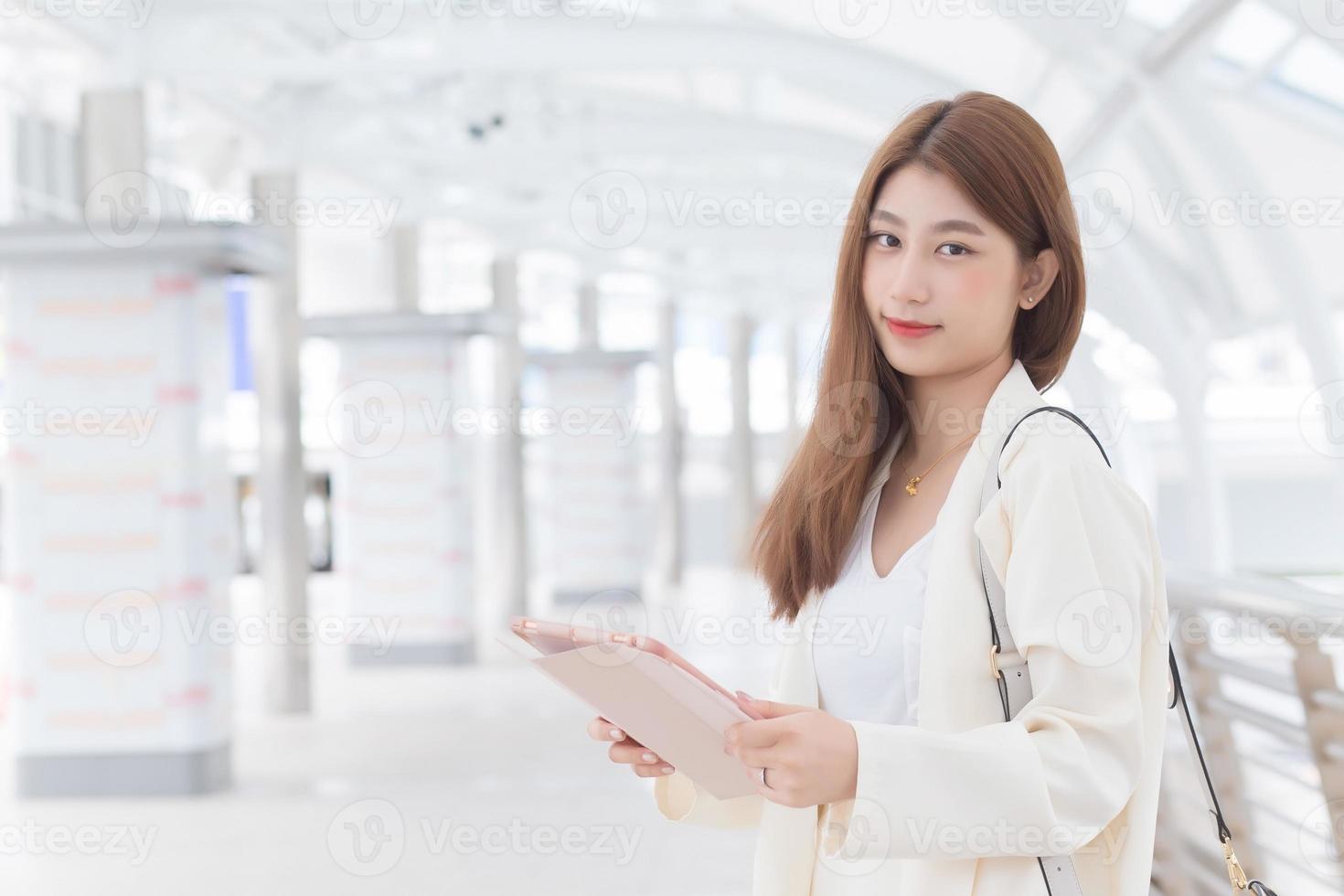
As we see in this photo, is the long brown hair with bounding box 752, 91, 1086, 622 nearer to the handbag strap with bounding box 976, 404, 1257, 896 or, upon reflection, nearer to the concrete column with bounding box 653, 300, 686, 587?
the handbag strap with bounding box 976, 404, 1257, 896

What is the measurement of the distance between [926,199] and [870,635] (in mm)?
506

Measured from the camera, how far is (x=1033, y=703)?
1.40 m

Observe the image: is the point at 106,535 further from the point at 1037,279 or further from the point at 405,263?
the point at 405,263

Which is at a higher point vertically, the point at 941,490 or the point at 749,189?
the point at 749,189

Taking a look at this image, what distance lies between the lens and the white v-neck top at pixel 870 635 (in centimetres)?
159

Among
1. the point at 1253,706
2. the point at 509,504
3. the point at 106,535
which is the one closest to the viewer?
the point at 1253,706

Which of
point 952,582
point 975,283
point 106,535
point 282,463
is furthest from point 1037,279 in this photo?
point 282,463

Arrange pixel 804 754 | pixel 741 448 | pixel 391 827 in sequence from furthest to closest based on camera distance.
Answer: pixel 741 448 → pixel 391 827 → pixel 804 754

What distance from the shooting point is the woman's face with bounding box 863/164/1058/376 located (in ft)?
5.16

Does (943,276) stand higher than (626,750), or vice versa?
(943,276)

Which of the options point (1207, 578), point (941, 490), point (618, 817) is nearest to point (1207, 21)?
point (1207, 578)

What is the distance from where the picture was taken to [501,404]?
1396 centimetres

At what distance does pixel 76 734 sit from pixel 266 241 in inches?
105

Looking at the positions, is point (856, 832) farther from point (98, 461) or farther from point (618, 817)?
point (98, 461)
